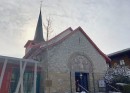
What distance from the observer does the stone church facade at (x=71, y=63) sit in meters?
18.3

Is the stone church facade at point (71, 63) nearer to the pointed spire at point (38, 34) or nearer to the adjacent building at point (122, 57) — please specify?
the adjacent building at point (122, 57)

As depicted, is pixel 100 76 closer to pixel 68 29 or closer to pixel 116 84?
pixel 116 84

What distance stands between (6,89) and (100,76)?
11.0 meters

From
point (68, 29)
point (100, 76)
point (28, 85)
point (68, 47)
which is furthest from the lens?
point (68, 29)

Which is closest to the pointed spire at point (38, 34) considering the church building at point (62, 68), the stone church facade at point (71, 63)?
the stone church facade at point (71, 63)

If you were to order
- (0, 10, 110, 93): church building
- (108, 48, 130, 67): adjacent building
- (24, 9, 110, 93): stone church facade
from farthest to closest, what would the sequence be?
(108, 48, 130, 67): adjacent building → (24, 9, 110, 93): stone church facade → (0, 10, 110, 93): church building

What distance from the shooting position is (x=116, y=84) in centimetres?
2052

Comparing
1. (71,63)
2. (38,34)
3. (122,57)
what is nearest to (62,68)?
(71,63)

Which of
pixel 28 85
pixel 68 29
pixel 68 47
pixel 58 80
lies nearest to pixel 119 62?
pixel 68 29

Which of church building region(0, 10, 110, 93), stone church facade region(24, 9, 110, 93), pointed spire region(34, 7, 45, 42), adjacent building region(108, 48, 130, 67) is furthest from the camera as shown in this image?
pointed spire region(34, 7, 45, 42)

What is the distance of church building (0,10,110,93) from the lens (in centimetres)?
1770

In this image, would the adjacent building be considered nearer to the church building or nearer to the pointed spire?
the church building

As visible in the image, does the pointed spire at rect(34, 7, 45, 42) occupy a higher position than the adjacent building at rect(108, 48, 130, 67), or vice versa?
the pointed spire at rect(34, 7, 45, 42)

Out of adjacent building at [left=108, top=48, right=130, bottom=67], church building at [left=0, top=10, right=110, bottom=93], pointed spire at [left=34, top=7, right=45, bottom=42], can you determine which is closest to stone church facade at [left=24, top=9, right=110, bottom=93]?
church building at [left=0, top=10, right=110, bottom=93]
